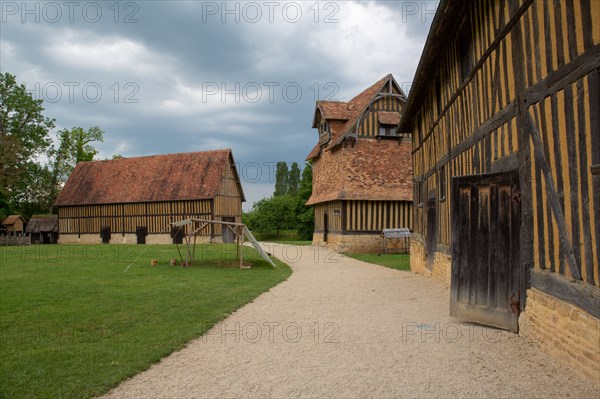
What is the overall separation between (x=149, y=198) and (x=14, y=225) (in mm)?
13051

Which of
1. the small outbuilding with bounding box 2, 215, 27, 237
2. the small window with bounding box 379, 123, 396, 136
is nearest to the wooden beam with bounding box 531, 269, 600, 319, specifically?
the small window with bounding box 379, 123, 396, 136

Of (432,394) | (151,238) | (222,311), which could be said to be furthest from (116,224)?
(432,394)

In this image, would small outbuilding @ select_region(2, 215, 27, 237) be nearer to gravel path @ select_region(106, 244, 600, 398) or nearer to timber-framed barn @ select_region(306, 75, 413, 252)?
timber-framed barn @ select_region(306, 75, 413, 252)

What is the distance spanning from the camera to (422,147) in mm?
12719

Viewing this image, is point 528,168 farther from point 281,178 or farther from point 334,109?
point 281,178

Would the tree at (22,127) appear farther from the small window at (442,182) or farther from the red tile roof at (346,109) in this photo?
the small window at (442,182)

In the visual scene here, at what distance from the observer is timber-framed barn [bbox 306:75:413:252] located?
65.9ft

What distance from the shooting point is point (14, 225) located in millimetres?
34656

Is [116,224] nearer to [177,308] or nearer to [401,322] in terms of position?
[177,308]

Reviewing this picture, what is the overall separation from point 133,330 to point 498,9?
6.47 metres

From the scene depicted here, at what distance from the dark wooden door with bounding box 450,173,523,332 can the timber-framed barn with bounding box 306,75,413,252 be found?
43.4 feet

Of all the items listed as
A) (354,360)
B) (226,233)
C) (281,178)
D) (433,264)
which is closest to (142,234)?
(226,233)

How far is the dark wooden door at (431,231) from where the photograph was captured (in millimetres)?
11008

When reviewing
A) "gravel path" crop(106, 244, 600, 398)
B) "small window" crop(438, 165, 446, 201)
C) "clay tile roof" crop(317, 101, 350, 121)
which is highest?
"clay tile roof" crop(317, 101, 350, 121)
